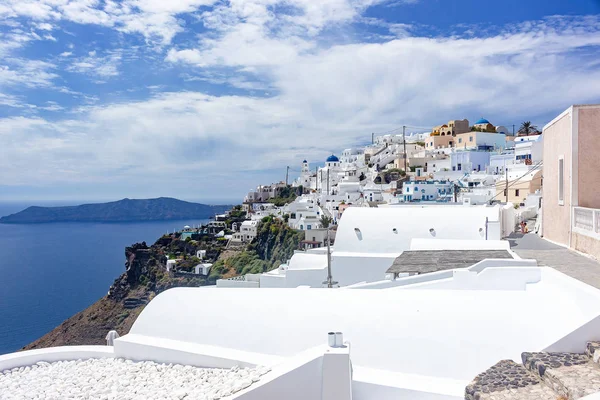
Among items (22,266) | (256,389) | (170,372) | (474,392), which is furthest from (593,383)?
(22,266)

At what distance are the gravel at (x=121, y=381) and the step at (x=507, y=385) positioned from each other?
2.31m

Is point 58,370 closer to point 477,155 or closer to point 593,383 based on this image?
point 593,383

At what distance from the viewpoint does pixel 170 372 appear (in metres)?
6.26

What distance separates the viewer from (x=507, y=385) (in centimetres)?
464

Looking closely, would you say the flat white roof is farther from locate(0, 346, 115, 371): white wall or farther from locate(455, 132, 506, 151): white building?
locate(455, 132, 506, 151): white building

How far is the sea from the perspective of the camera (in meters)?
54.8

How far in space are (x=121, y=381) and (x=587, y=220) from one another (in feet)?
29.5

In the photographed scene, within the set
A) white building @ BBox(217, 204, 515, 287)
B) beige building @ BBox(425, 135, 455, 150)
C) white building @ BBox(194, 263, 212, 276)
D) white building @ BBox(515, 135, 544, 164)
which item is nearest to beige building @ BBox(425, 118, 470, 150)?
beige building @ BBox(425, 135, 455, 150)

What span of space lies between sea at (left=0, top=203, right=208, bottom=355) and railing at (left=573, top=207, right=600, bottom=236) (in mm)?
47137

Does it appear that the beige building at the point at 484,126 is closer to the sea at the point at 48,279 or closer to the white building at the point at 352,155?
the white building at the point at 352,155

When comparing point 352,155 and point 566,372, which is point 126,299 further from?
point 566,372

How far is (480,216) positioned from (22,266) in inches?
3839

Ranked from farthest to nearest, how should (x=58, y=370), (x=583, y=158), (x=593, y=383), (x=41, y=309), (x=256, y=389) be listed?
1. (x=41, y=309)
2. (x=583, y=158)
3. (x=58, y=370)
4. (x=256, y=389)
5. (x=593, y=383)

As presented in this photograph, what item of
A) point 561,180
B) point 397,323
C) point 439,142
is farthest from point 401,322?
point 439,142
